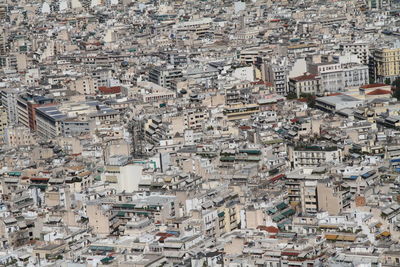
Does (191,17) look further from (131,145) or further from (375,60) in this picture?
(131,145)

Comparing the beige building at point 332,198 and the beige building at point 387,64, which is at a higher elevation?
the beige building at point 387,64

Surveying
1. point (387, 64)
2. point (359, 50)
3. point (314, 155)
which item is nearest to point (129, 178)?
point (314, 155)

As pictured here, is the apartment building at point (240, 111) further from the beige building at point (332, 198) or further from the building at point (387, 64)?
the beige building at point (332, 198)

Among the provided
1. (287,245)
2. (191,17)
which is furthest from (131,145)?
(191,17)

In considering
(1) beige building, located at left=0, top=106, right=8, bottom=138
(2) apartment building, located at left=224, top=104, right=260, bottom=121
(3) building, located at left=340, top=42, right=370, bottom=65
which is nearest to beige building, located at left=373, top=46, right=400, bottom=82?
(3) building, located at left=340, top=42, right=370, bottom=65

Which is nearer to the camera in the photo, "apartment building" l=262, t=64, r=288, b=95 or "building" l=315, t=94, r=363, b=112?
"building" l=315, t=94, r=363, b=112

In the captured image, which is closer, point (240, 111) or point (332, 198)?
point (332, 198)

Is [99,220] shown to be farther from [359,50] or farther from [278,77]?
[359,50]

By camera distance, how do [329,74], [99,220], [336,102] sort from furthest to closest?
1. [329,74]
2. [336,102]
3. [99,220]

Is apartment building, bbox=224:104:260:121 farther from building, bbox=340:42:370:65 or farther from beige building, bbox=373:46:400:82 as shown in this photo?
building, bbox=340:42:370:65

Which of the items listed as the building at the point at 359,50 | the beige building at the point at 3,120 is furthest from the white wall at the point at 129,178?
the building at the point at 359,50

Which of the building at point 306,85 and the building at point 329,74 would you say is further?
the building at point 329,74
